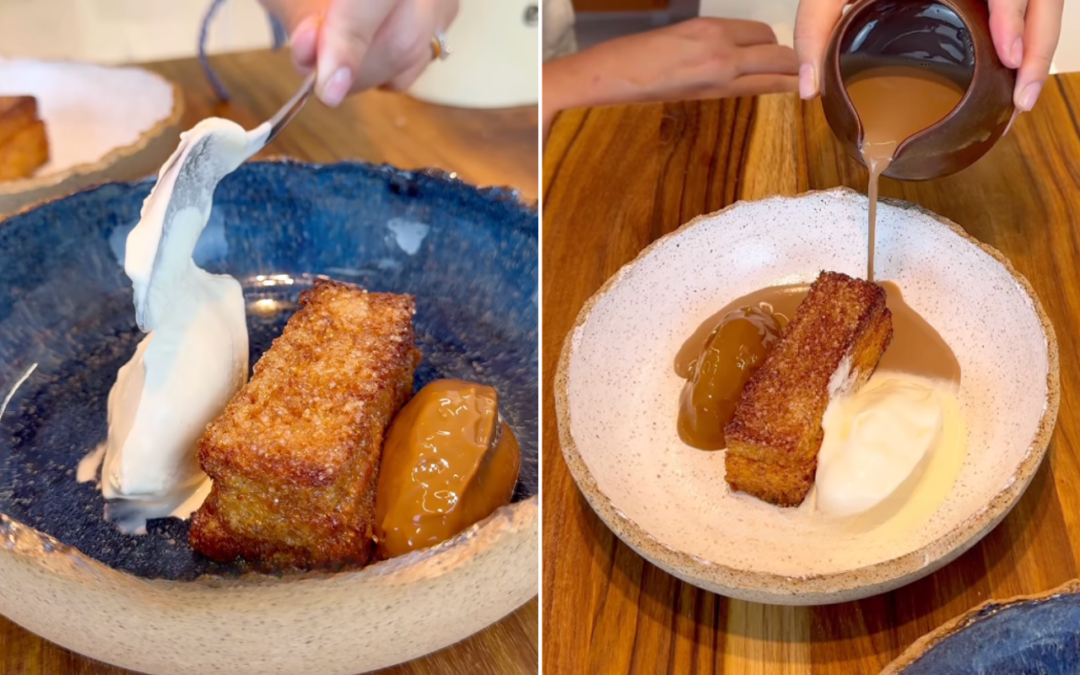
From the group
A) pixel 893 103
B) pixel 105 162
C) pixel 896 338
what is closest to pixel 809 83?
pixel 893 103

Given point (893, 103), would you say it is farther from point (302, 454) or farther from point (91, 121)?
point (91, 121)

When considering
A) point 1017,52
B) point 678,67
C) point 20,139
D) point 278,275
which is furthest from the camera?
point 678,67

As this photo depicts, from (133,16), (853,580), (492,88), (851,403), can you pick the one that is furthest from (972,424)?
(133,16)

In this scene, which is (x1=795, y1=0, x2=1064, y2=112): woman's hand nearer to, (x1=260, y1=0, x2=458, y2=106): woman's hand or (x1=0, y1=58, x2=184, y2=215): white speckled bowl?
(x1=260, y1=0, x2=458, y2=106): woman's hand

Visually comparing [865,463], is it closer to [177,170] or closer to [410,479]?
[410,479]

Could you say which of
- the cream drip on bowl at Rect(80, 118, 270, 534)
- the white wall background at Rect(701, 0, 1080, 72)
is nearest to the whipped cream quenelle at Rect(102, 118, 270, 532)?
the cream drip on bowl at Rect(80, 118, 270, 534)

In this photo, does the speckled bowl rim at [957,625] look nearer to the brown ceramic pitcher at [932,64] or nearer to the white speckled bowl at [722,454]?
the white speckled bowl at [722,454]
